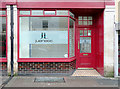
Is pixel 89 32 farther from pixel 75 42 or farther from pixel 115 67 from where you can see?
pixel 115 67

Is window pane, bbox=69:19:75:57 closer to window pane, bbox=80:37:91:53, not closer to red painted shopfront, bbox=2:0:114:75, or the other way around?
red painted shopfront, bbox=2:0:114:75

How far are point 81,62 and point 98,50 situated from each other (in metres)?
1.28

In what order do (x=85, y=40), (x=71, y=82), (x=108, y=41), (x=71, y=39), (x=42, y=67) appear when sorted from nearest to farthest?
(x=71, y=82), (x=108, y=41), (x=42, y=67), (x=71, y=39), (x=85, y=40)

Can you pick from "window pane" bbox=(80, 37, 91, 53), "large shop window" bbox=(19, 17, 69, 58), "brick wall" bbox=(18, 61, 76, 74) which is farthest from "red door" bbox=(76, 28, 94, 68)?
"brick wall" bbox=(18, 61, 76, 74)

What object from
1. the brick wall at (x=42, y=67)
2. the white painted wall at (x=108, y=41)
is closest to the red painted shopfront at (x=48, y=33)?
the brick wall at (x=42, y=67)

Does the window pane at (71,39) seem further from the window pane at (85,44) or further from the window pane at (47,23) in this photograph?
the window pane at (85,44)

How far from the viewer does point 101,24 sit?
7.52 meters

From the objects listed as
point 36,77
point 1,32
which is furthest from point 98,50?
point 1,32

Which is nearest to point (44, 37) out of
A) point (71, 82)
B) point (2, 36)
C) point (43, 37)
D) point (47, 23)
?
point (43, 37)

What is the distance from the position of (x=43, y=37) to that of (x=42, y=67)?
143 centimetres

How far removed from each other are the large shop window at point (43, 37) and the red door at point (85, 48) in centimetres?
147

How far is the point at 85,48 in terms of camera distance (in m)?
8.74

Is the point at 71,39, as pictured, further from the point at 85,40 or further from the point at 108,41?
the point at 108,41

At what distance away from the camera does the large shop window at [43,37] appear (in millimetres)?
7420
